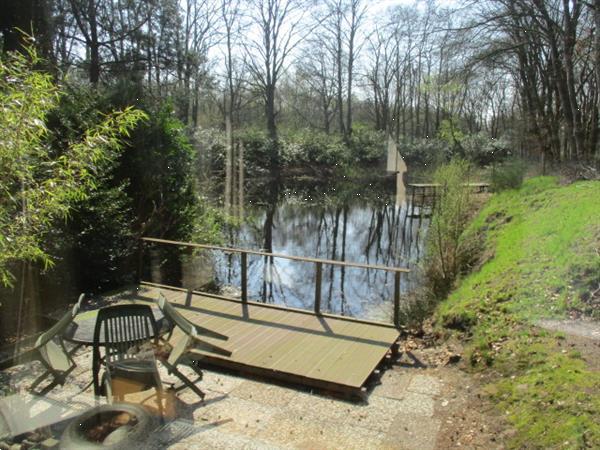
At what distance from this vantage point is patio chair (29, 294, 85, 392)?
3.25 m

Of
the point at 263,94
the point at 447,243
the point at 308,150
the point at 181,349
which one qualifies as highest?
the point at 263,94

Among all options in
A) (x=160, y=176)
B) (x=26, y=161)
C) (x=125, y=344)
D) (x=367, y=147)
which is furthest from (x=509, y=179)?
(x=367, y=147)

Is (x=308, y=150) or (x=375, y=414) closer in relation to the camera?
(x=375, y=414)

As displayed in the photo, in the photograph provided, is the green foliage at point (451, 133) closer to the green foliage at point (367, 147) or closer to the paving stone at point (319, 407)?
the green foliage at point (367, 147)

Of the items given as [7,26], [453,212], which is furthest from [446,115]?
[7,26]

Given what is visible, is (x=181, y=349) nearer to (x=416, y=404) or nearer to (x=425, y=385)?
(x=416, y=404)

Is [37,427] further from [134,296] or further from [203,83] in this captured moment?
[203,83]

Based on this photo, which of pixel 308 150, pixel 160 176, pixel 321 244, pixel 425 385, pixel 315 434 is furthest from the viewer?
pixel 308 150

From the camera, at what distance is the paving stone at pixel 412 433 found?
3148 millimetres

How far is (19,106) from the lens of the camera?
9.31 ft

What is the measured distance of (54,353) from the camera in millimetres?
3514

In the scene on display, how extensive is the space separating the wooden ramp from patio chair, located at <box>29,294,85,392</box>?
1292 mm

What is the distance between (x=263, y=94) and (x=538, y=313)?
94.4 ft

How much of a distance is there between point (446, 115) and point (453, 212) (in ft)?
82.2
